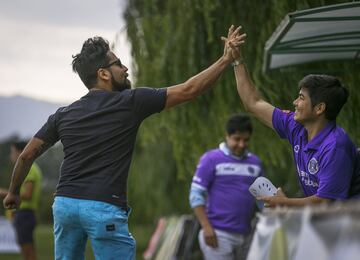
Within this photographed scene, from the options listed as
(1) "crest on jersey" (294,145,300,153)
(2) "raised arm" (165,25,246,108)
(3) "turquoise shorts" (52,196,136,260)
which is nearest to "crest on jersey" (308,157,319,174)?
(1) "crest on jersey" (294,145,300,153)

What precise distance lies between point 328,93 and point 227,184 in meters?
4.07

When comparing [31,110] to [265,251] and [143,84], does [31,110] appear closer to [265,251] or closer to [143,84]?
[143,84]

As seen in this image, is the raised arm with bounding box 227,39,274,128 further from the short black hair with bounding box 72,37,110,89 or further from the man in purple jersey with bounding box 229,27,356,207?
the short black hair with bounding box 72,37,110,89

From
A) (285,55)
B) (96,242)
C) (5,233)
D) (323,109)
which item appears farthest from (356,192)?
(5,233)

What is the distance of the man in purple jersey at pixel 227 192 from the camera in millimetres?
10492

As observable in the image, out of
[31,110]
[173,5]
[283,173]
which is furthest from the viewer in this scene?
[31,110]

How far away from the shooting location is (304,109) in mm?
6719

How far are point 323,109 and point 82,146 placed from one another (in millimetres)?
1583

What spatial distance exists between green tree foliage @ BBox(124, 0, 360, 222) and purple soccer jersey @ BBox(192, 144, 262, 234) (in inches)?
29.2

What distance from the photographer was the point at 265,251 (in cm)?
620

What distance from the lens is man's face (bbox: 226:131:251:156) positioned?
10.5 m

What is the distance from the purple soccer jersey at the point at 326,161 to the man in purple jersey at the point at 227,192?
367cm

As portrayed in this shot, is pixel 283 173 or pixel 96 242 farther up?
pixel 96 242

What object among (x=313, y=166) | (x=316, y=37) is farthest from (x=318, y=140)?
(x=316, y=37)
